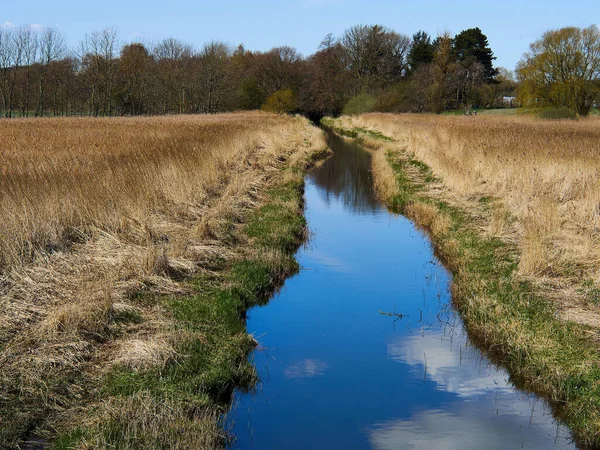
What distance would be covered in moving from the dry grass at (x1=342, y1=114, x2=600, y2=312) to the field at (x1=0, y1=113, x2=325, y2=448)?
3850 mm

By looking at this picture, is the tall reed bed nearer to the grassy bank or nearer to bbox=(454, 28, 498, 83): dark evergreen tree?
the grassy bank

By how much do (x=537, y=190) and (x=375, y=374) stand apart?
7284 mm

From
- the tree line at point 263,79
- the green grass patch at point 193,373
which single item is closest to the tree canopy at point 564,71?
the tree line at point 263,79

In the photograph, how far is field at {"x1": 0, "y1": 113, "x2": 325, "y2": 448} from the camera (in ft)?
15.1

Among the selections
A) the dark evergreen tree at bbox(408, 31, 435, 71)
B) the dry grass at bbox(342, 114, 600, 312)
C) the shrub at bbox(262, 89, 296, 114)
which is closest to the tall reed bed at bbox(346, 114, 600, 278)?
the dry grass at bbox(342, 114, 600, 312)

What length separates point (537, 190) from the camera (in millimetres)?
11781

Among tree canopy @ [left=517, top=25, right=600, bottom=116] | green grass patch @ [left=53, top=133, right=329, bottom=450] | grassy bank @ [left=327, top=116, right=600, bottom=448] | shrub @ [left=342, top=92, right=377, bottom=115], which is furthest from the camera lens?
shrub @ [left=342, top=92, right=377, bottom=115]

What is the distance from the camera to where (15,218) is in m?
7.45

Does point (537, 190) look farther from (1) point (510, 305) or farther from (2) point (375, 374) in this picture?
(2) point (375, 374)

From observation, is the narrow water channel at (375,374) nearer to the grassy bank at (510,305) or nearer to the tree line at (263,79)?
the grassy bank at (510,305)

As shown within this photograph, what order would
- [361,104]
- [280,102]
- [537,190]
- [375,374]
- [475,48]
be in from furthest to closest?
[475,48] → [280,102] → [361,104] → [537,190] → [375,374]

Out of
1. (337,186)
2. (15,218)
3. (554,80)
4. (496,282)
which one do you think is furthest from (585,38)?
(15,218)

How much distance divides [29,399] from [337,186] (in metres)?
15.4

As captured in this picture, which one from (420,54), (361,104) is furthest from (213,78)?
(420,54)
